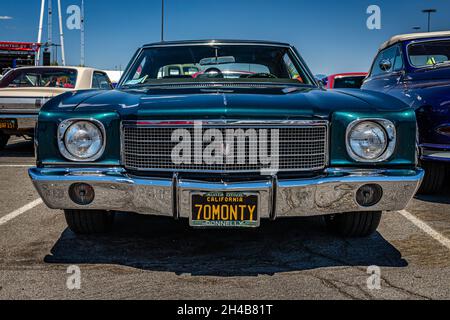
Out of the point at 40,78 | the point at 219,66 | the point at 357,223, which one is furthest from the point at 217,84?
the point at 40,78

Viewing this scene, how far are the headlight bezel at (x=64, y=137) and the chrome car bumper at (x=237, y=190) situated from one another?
0.07 metres

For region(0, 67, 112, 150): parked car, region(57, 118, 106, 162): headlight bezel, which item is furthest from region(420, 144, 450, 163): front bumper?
region(0, 67, 112, 150): parked car

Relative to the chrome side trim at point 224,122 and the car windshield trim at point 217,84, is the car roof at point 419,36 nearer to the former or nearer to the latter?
the car windshield trim at point 217,84

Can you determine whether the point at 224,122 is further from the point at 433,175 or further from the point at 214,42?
the point at 433,175

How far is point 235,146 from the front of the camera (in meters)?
2.87

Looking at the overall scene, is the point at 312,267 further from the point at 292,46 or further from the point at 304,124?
the point at 292,46

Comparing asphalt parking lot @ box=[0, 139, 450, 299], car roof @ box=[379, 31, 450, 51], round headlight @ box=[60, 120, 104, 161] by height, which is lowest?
asphalt parking lot @ box=[0, 139, 450, 299]

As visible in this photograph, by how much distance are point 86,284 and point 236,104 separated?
1248mm

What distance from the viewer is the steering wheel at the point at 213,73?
416 centimetres

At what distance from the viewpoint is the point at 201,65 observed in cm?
435

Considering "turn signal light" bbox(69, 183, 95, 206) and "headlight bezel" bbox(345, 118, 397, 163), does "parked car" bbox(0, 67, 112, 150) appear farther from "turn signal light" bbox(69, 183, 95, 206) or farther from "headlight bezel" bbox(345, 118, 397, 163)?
"headlight bezel" bbox(345, 118, 397, 163)

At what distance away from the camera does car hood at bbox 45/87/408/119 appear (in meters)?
2.87

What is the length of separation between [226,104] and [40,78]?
6844 millimetres

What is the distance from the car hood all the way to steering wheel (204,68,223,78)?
0.77 m
